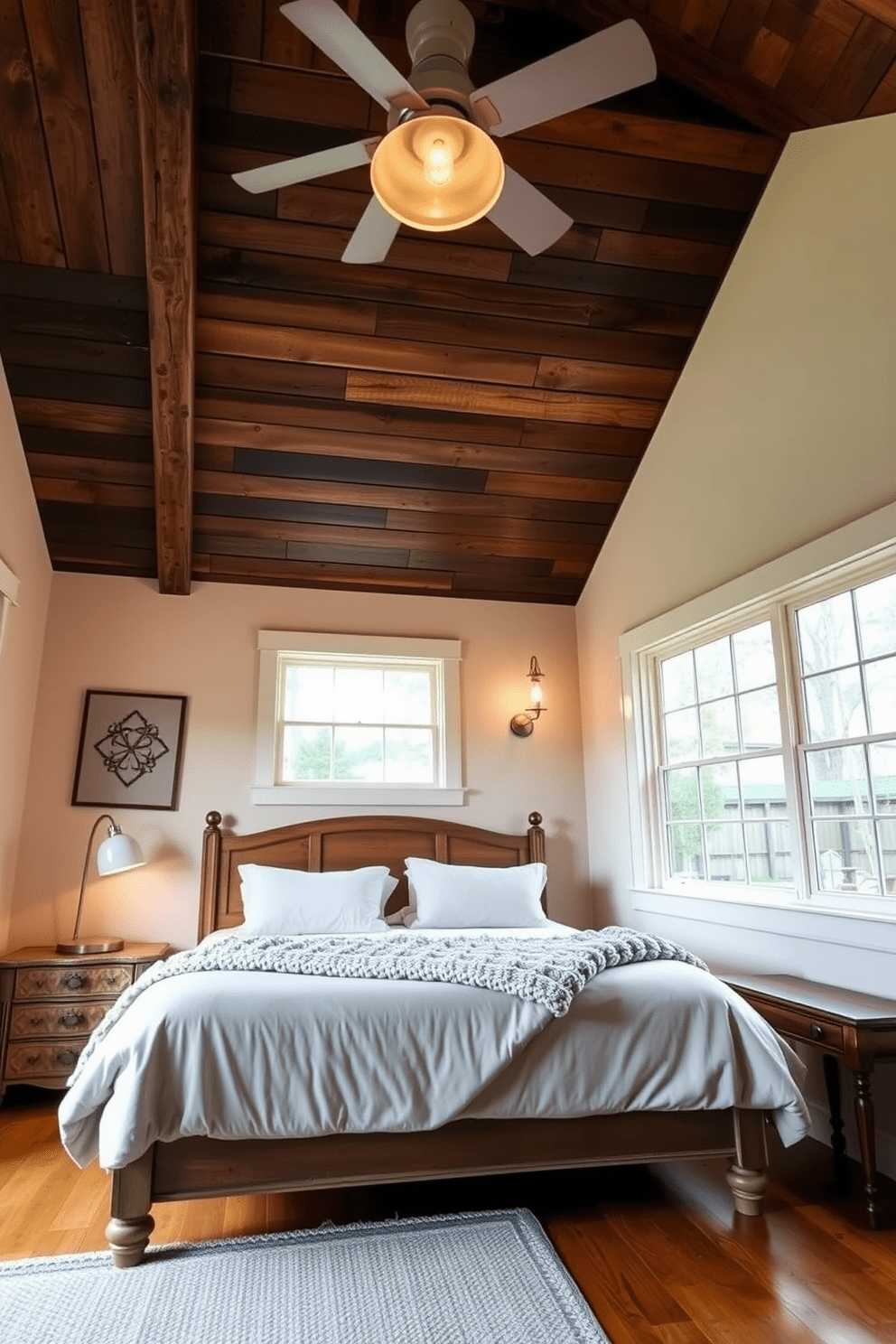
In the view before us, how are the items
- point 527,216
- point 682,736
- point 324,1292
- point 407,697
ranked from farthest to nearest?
point 407,697 → point 682,736 → point 527,216 → point 324,1292

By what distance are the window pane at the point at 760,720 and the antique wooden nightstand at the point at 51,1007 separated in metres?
2.94

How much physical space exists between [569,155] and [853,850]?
116 inches

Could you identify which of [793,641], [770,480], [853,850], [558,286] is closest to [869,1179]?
[853,850]

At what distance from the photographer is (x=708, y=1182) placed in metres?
2.66

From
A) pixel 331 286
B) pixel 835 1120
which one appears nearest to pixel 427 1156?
pixel 835 1120

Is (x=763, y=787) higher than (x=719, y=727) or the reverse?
the reverse

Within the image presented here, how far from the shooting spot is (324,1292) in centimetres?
201

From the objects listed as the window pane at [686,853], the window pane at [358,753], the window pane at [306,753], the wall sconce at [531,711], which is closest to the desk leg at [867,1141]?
the window pane at [686,853]

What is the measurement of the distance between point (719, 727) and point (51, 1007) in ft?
10.8

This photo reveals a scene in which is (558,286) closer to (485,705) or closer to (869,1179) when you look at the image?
(485,705)

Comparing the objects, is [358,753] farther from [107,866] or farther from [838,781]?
[838,781]

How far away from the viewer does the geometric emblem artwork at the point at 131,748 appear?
4414 millimetres

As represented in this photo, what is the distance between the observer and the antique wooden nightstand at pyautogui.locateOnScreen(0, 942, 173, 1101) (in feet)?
11.7

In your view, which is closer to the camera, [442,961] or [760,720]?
[442,961]
